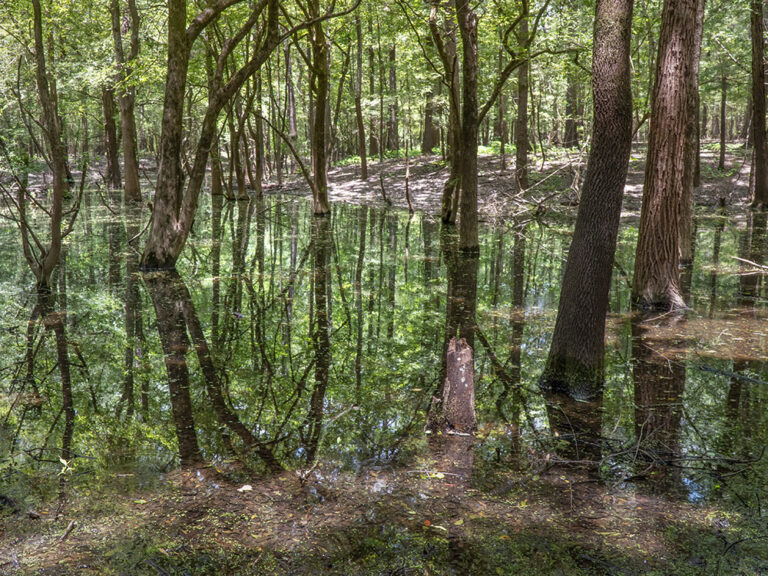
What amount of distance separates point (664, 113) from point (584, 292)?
4.06 m

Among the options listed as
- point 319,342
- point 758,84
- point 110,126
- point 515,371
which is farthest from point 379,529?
point 110,126

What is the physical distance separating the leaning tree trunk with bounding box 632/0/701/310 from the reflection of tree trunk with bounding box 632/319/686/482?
Answer: 51.1 inches

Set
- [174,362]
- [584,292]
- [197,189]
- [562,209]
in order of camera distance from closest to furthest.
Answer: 1. [584,292]
2. [174,362]
3. [197,189]
4. [562,209]

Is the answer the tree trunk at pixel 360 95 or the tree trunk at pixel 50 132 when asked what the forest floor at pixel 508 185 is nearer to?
the tree trunk at pixel 360 95

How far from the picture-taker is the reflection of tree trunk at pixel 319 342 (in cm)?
496

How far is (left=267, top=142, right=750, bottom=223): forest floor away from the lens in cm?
2173

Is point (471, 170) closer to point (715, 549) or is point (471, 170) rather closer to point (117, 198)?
point (715, 549)

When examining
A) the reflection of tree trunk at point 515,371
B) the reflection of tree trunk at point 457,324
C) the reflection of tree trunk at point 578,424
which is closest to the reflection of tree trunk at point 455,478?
the reflection of tree trunk at point 457,324

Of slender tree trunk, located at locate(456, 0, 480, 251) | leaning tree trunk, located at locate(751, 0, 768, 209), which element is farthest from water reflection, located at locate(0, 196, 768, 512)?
leaning tree trunk, located at locate(751, 0, 768, 209)

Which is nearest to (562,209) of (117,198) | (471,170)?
(471,170)

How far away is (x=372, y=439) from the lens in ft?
16.1

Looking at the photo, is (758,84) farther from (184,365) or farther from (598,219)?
(184,365)

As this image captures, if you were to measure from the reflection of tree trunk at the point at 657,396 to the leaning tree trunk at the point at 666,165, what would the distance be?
130cm

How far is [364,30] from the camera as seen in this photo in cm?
2934
